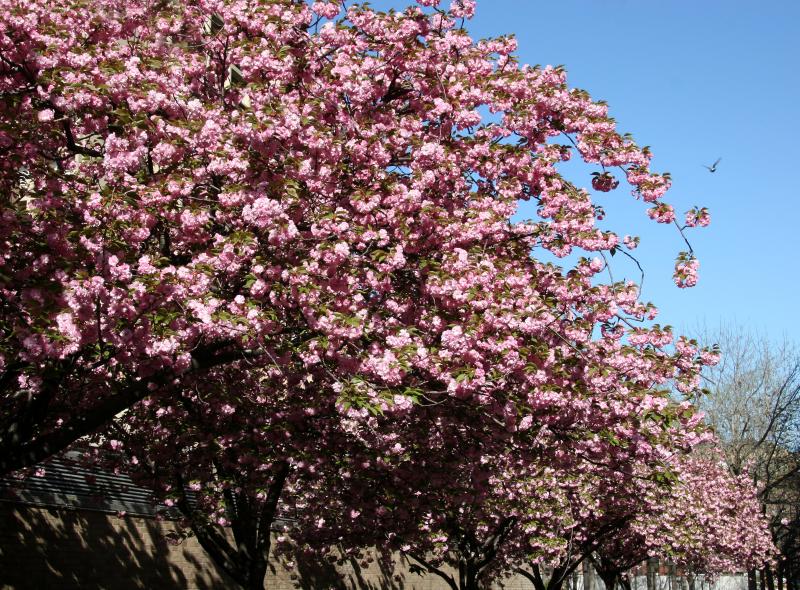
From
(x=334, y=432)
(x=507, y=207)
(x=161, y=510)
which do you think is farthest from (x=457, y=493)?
(x=507, y=207)

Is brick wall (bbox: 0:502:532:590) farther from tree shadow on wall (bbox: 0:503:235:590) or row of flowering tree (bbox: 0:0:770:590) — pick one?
row of flowering tree (bbox: 0:0:770:590)

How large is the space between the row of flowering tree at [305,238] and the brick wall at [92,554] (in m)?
3.12

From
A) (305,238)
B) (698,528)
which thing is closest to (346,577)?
(698,528)

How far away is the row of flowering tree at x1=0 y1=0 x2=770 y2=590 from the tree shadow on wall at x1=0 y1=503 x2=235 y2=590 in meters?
3.10

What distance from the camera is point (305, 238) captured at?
Answer: 909 centimetres

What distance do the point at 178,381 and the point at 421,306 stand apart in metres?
4.12

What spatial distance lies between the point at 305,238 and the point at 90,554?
33.3 ft

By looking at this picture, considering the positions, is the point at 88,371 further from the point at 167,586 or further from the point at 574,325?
the point at 167,586

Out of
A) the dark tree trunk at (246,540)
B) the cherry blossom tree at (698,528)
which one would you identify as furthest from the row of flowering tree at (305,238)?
the cherry blossom tree at (698,528)

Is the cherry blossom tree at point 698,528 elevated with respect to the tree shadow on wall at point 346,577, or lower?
elevated

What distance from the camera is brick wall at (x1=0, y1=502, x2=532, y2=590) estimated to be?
1415 cm

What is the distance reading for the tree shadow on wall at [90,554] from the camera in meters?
14.1

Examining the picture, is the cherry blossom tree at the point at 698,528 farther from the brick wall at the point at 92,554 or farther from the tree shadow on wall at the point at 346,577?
the brick wall at the point at 92,554

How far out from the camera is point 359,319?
28.6ft
